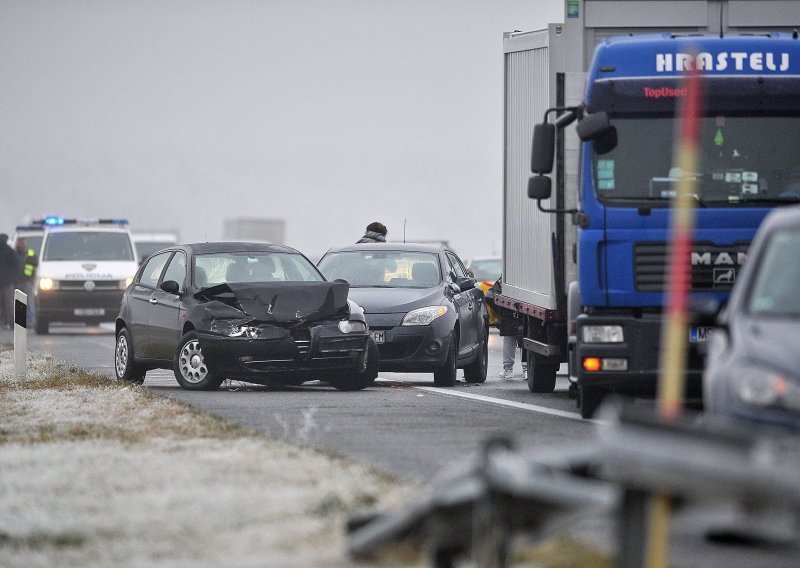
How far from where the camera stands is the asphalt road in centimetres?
705

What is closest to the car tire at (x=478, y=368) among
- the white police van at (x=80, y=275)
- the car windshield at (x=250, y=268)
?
the car windshield at (x=250, y=268)

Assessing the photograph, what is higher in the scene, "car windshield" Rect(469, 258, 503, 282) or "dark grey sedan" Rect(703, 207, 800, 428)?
"dark grey sedan" Rect(703, 207, 800, 428)

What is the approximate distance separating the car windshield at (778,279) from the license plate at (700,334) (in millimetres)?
4618

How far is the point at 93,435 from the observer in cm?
1152

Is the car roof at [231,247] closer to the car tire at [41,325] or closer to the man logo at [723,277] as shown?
the man logo at [723,277]

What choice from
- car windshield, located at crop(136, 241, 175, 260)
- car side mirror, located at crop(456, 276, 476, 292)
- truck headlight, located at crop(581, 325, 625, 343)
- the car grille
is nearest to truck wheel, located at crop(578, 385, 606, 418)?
truck headlight, located at crop(581, 325, 625, 343)

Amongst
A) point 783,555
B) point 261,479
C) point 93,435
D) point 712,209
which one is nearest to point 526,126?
point 712,209

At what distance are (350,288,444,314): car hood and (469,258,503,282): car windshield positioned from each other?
68.3 feet

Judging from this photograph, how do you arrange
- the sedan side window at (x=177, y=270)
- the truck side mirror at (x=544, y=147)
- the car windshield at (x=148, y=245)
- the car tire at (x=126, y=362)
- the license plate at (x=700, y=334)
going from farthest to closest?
Result: the car windshield at (x=148, y=245), the car tire at (x=126, y=362), the sedan side window at (x=177, y=270), the truck side mirror at (x=544, y=147), the license plate at (x=700, y=334)

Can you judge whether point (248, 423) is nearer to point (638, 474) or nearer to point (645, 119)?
point (645, 119)

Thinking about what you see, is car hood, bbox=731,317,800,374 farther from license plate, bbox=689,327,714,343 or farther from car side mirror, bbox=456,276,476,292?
car side mirror, bbox=456,276,476,292

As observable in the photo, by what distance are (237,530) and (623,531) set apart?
257 cm

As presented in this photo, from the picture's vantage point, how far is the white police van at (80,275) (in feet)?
113

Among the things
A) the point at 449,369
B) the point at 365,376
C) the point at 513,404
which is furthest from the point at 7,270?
the point at 513,404
